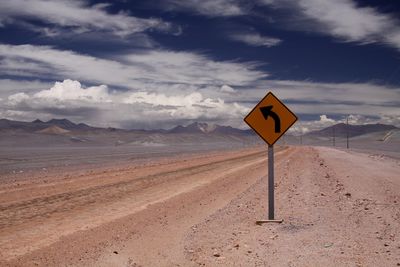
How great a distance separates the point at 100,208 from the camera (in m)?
14.5

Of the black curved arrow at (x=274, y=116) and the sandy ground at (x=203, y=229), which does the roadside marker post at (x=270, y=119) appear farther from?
the sandy ground at (x=203, y=229)

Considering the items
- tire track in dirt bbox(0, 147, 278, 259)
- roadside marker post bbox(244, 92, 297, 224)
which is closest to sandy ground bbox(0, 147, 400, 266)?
tire track in dirt bbox(0, 147, 278, 259)

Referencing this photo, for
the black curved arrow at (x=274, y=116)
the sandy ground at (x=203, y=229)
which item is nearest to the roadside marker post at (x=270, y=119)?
the black curved arrow at (x=274, y=116)

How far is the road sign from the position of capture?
1038cm

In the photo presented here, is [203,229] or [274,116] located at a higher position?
[274,116]

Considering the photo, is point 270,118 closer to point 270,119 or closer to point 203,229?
point 270,119

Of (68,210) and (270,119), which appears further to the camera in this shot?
(68,210)

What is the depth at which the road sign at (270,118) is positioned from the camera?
34.0 feet

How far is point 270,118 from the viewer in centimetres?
1050

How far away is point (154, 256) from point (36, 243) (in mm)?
2717

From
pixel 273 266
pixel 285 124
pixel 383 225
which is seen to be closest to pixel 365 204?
pixel 383 225

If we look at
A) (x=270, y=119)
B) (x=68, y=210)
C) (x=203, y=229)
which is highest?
(x=270, y=119)

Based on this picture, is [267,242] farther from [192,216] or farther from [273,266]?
[192,216]

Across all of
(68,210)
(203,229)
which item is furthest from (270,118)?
(68,210)
